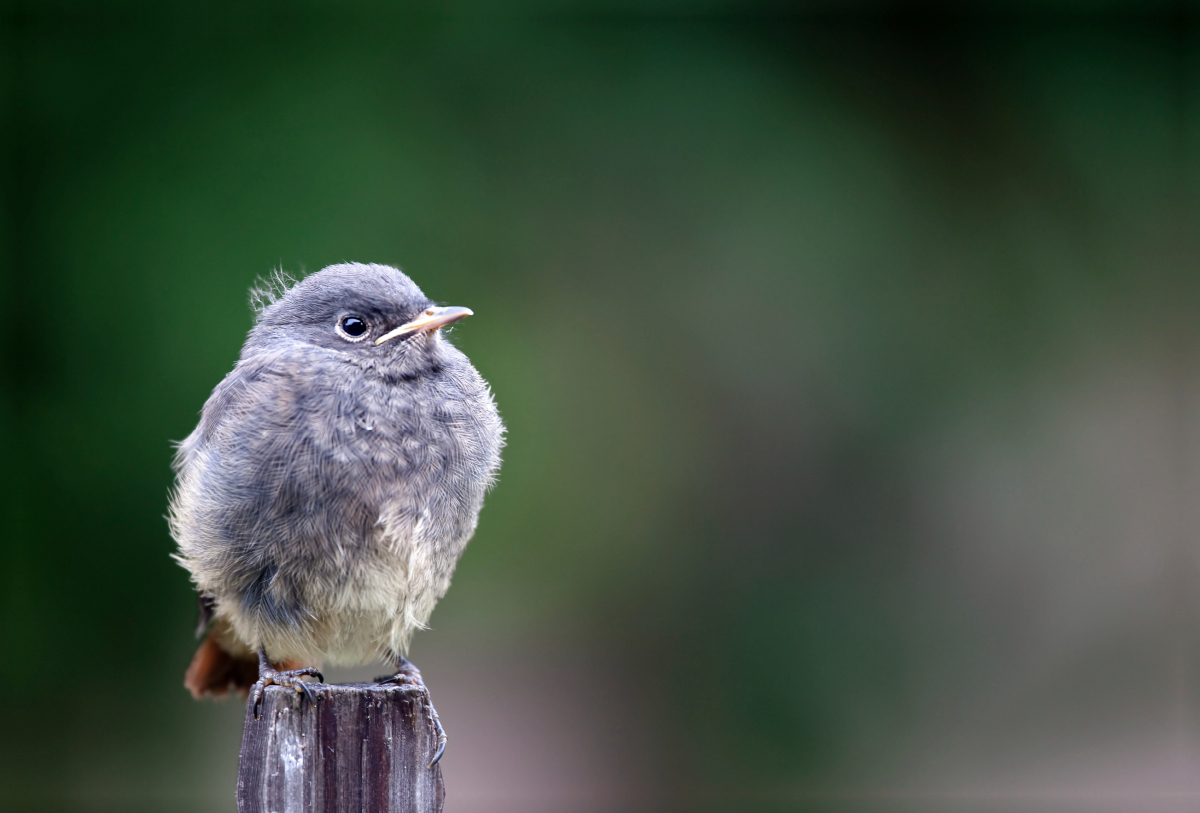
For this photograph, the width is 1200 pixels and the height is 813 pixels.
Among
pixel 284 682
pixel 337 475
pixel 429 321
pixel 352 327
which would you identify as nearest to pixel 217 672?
pixel 284 682

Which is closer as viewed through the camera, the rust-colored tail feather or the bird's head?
the bird's head

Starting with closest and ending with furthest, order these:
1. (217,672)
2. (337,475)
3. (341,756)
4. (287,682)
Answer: (341,756)
(287,682)
(337,475)
(217,672)

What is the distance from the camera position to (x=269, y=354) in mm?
3252

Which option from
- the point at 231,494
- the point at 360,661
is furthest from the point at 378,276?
the point at 360,661

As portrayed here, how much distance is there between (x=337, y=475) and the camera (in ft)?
9.76

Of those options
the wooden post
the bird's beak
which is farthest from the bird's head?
the wooden post

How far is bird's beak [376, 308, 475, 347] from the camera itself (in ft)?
10.6

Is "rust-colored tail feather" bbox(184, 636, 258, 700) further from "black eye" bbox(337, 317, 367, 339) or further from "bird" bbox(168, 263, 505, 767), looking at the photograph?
"black eye" bbox(337, 317, 367, 339)

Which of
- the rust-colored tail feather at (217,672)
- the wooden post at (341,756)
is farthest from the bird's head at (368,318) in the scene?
the rust-colored tail feather at (217,672)

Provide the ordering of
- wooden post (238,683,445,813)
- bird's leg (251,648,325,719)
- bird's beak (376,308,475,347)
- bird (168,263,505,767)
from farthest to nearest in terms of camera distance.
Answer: bird's beak (376,308,475,347) → bird (168,263,505,767) → bird's leg (251,648,325,719) → wooden post (238,683,445,813)

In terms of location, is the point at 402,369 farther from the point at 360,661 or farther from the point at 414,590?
the point at 360,661

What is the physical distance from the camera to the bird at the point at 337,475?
3.00m

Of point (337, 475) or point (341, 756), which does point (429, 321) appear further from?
point (341, 756)

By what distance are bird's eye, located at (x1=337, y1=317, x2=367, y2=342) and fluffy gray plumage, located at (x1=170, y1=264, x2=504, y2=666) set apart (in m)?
0.01
